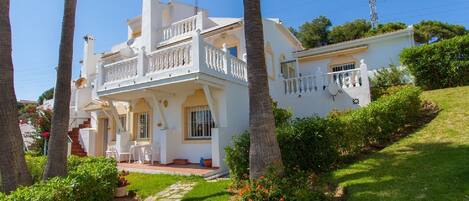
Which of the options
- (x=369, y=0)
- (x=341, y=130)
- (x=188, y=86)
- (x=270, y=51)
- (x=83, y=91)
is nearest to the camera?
(x=341, y=130)

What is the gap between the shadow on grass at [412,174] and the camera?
18.0 feet

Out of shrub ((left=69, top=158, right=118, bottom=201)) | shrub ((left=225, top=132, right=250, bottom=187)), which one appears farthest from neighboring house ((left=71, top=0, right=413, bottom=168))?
shrub ((left=69, top=158, right=118, bottom=201))

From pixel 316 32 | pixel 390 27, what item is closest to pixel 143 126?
pixel 390 27

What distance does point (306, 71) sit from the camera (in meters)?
20.1

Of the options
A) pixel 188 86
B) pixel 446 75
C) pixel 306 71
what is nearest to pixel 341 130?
pixel 188 86

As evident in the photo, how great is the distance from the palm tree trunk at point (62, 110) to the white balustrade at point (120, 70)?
559 centimetres

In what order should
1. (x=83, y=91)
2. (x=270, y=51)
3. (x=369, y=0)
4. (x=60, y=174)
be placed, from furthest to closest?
(x=369, y=0), (x=83, y=91), (x=270, y=51), (x=60, y=174)

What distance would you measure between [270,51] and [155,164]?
911 centimetres

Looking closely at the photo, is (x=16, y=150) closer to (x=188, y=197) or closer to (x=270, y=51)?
(x=188, y=197)

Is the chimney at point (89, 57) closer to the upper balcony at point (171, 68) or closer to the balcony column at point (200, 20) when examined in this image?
the upper balcony at point (171, 68)

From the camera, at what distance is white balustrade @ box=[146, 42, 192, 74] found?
11.8 m

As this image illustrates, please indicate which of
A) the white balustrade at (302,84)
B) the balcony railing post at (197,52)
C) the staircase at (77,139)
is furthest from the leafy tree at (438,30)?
the staircase at (77,139)

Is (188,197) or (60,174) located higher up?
(60,174)

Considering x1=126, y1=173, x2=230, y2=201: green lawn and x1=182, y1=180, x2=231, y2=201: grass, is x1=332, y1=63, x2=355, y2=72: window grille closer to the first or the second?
x1=126, y1=173, x2=230, y2=201: green lawn
